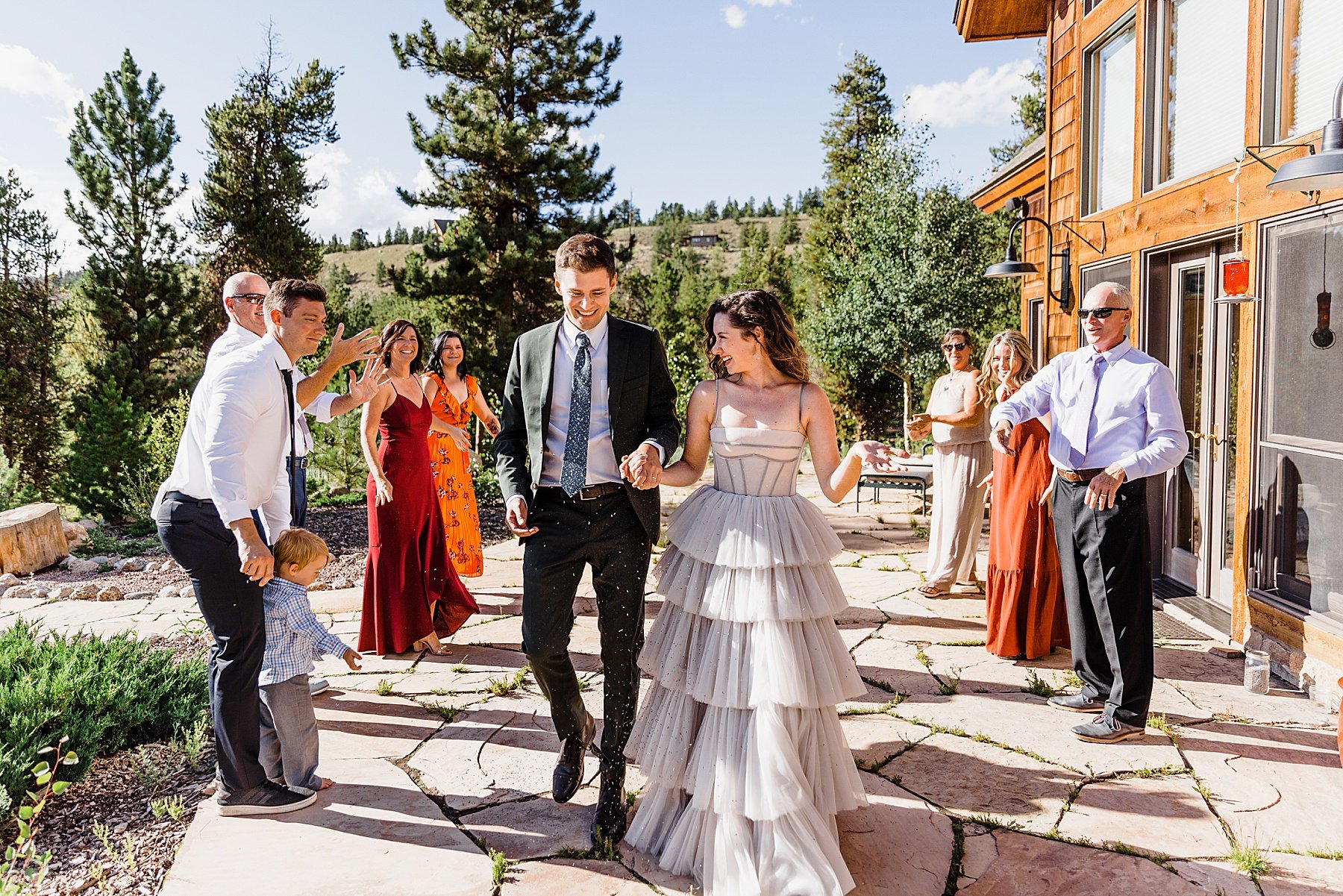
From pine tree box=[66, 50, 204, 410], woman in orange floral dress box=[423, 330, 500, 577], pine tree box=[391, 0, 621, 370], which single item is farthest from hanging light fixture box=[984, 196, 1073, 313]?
pine tree box=[66, 50, 204, 410]

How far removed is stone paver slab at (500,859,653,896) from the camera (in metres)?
2.62

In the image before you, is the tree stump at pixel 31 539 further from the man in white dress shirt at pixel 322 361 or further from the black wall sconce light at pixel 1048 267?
the black wall sconce light at pixel 1048 267

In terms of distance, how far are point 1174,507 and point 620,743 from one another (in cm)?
479

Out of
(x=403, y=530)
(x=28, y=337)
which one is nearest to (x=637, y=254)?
(x=28, y=337)

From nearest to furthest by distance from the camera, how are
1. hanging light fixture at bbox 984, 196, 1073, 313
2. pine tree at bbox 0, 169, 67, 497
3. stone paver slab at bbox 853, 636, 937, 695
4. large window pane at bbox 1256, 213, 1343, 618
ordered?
large window pane at bbox 1256, 213, 1343, 618 → stone paver slab at bbox 853, 636, 937, 695 → hanging light fixture at bbox 984, 196, 1073, 313 → pine tree at bbox 0, 169, 67, 497

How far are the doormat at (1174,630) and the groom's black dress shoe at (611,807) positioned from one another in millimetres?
3608

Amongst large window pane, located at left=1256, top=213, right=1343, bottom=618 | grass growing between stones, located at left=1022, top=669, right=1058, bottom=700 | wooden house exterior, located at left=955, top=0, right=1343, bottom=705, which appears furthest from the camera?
grass growing between stones, located at left=1022, top=669, right=1058, bottom=700

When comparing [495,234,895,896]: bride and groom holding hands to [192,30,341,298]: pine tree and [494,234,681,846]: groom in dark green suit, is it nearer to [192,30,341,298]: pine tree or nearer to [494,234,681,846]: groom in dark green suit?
[494,234,681,846]: groom in dark green suit

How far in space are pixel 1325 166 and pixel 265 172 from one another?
23276 millimetres

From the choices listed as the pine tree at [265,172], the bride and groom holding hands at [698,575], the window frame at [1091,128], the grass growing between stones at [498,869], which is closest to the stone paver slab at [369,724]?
the bride and groom holding hands at [698,575]

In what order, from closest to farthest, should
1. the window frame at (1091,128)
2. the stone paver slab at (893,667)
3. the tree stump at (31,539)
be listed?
1. the stone paver slab at (893,667)
2. the window frame at (1091,128)
3. the tree stump at (31,539)

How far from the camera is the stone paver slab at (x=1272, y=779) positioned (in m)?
2.95

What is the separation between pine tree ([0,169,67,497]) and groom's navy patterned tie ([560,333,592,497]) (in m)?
13.4

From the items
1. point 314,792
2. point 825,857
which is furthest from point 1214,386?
point 314,792
